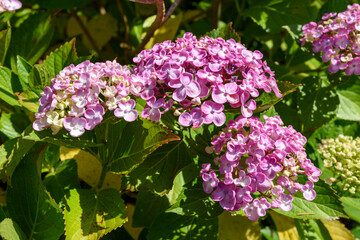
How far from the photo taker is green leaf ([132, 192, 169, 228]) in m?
1.52

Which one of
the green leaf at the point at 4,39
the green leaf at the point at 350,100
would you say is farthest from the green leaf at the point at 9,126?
the green leaf at the point at 350,100

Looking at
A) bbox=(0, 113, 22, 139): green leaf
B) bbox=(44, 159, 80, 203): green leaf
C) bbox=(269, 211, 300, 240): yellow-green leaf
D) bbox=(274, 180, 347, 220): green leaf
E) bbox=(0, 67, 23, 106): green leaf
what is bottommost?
bbox=(269, 211, 300, 240): yellow-green leaf

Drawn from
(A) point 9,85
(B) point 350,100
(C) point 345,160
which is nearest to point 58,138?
(A) point 9,85

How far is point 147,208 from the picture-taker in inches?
60.1

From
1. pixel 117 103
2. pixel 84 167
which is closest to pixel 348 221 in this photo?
pixel 84 167

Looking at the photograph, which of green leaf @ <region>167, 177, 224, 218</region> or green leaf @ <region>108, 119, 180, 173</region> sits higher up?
green leaf @ <region>108, 119, 180, 173</region>

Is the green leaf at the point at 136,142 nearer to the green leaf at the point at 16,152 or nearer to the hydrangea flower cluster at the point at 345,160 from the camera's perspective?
the green leaf at the point at 16,152

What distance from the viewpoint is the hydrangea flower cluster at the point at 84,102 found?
3.26ft

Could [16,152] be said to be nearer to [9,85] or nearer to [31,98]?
[31,98]

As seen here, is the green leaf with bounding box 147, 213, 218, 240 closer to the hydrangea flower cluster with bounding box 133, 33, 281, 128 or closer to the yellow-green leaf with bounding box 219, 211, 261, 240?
the yellow-green leaf with bounding box 219, 211, 261, 240

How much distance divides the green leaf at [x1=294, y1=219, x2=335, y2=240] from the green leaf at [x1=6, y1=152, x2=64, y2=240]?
2.89ft

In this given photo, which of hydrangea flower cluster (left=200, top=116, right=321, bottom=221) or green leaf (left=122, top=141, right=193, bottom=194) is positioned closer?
hydrangea flower cluster (left=200, top=116, right=321, bottom=221)

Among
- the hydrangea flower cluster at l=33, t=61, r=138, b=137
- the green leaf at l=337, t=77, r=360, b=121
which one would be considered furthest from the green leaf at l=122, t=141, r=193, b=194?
the green leaf at l=337, t=77, r=360, b=121

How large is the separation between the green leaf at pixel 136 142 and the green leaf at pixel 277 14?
106 cm
